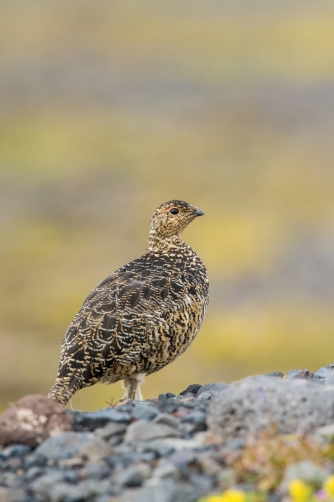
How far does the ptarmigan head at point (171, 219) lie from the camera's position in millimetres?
11961

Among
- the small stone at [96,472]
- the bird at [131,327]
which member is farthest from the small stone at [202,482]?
the bird at [131,327]

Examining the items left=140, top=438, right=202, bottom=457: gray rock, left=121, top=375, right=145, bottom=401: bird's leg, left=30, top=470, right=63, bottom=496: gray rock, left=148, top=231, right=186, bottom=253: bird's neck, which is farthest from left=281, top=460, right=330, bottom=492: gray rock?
left=148, top=231, right=186, bottom=253: bird's neck

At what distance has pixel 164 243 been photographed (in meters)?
11.8

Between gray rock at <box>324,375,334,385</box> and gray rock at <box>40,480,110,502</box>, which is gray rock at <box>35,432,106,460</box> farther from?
gray rock at <box>324,375,334,385</box>

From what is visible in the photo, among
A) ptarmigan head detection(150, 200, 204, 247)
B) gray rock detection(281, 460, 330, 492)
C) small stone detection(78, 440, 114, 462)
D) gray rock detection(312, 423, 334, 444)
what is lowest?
gray rock detection(281, 460, 330, 492)

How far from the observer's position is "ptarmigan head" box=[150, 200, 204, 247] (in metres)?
12.0

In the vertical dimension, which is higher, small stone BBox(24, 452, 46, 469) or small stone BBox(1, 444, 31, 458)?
small stone BBox(1, 444, 31, 458)

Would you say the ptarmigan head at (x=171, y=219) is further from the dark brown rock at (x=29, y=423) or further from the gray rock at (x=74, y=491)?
the gray rock at (x=74, y=491)

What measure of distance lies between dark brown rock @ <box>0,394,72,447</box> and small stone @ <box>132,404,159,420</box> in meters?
0.51

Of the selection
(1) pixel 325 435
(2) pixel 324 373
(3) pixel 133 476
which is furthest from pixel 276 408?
(2) pixel 324 373

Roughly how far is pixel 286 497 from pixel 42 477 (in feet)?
5.14

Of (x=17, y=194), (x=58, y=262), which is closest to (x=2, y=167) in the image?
(x=17, y=194)

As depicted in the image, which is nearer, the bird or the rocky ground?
the rocky ground

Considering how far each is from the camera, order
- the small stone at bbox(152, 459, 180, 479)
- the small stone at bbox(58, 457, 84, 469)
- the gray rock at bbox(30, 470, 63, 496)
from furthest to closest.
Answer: the small stone at bbox(58, 457, 84, 469)
the gray rock at bbox(30, 470, 63, 496)
the small stone at bbox(152, 459, 180, 479)
